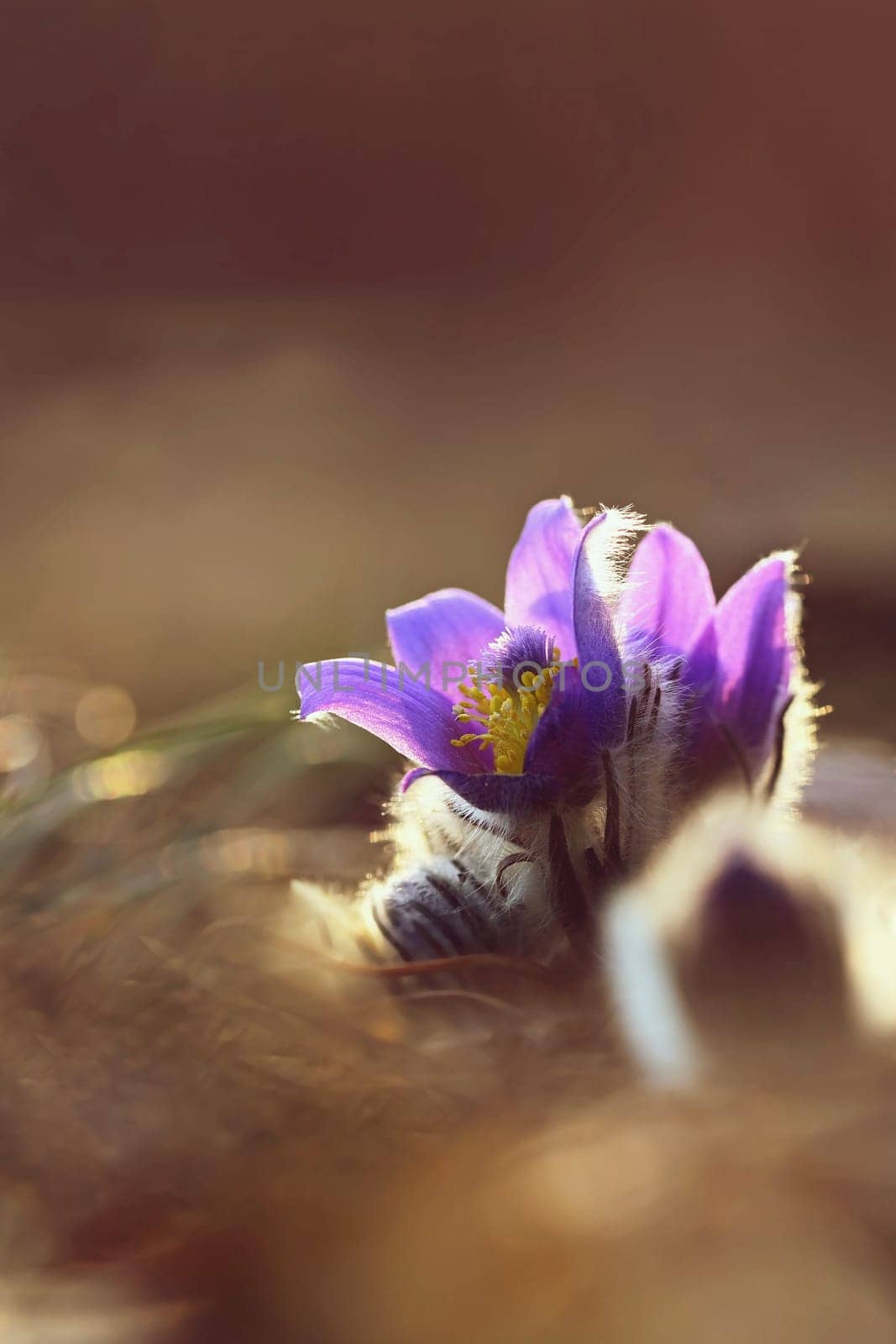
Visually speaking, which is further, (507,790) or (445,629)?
(445,629)

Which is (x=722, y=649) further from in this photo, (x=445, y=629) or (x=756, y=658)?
(x=445, y=629)

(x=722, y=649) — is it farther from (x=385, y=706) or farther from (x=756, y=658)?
(x=385, y=706)

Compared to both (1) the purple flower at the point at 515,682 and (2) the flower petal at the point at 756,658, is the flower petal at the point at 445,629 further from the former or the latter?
(2) the flower petal at the point at 756,658

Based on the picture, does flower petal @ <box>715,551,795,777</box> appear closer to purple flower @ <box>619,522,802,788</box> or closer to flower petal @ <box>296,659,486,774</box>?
purple flower @ <box>619,522,802,788</box>

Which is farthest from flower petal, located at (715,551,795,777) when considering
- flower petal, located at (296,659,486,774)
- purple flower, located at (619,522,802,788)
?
flower petal, located at (296,659,486,774)

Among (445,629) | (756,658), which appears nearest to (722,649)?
(756,658)
